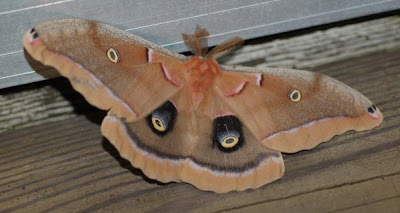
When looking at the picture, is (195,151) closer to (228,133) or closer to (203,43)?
(228,133)

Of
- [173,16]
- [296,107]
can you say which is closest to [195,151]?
[296,107]

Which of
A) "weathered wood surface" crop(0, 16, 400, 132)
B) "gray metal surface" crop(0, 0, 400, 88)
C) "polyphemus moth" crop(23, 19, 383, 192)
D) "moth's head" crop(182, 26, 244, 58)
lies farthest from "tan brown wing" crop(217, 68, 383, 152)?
"weathered wood surface" crop(0, 16, 400, 132)

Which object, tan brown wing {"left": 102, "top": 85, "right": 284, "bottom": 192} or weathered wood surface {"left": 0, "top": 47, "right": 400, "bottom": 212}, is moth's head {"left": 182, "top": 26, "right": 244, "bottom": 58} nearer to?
tan brown wing {"left": 102, "top": 85, "right": 284, "bottom": 192}

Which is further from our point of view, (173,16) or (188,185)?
(173,16)

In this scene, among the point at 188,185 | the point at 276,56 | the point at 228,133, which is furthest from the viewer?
the point at 276,56

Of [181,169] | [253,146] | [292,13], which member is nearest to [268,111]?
[253,146]

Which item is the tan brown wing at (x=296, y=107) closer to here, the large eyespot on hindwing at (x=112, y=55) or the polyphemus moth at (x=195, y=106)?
the polyphemus moth at (x=195, y=106)

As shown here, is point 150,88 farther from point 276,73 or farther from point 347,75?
point 347,75

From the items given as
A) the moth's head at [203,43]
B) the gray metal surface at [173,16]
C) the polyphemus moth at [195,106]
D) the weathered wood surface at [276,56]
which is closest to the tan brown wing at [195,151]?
the polyphemus moth at [195,106]
